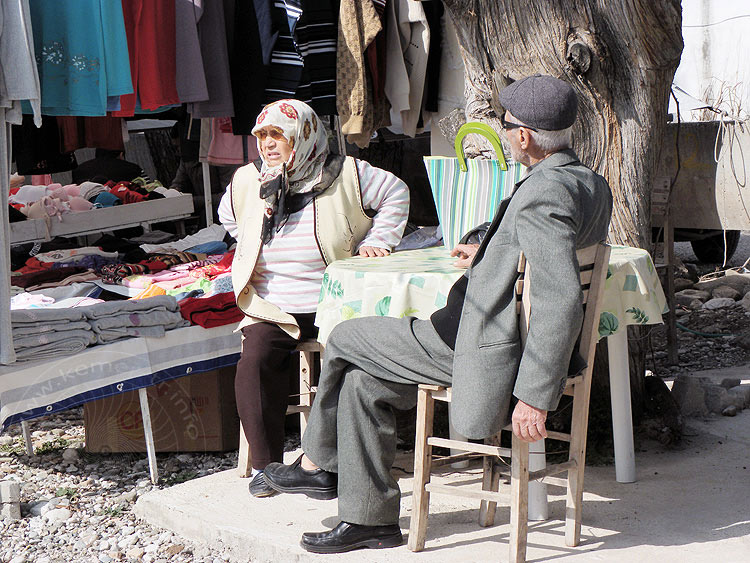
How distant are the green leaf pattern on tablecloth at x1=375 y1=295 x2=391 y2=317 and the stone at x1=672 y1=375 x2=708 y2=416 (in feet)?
7.25

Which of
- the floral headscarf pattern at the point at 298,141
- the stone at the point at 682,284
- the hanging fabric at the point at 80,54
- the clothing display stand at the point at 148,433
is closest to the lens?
the floral headscarf pattern at the point at 298,141

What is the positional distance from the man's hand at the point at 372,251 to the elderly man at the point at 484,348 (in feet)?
2.20

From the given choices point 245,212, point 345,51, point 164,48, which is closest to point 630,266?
point 245,212

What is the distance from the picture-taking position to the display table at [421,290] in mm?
3295

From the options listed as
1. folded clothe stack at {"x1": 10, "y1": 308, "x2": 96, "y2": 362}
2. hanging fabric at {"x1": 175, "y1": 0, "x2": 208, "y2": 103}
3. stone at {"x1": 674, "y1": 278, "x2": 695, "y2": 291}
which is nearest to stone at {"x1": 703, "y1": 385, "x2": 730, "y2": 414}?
folded clothe stack at {"x1": 10, "y1": 308, "x2": 96, "y2": 362}

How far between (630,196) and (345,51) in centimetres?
206

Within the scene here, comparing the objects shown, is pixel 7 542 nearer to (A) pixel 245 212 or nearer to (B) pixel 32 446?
(B) pixel 32 446

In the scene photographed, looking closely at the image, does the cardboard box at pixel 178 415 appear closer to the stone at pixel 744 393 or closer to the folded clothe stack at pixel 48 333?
the folded clothe stack at pixel 48 333

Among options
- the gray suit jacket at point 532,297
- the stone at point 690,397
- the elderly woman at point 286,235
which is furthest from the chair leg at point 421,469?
the stone at point 690,397

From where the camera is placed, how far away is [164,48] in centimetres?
536

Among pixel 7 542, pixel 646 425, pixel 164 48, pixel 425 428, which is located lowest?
pixel 7 542

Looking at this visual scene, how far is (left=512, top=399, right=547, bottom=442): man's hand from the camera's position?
2.82 m

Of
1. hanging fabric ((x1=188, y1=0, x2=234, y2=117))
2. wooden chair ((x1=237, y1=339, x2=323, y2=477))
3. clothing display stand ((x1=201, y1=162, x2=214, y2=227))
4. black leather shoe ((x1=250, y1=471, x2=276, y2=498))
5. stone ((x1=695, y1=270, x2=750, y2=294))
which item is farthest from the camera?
stone ((x1=695, y1=270, x2=750, y2=294))

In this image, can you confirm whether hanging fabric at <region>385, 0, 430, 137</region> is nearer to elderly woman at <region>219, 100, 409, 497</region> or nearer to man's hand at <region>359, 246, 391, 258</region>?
elderly woman at <region>219, 100, 409, 497</region>
